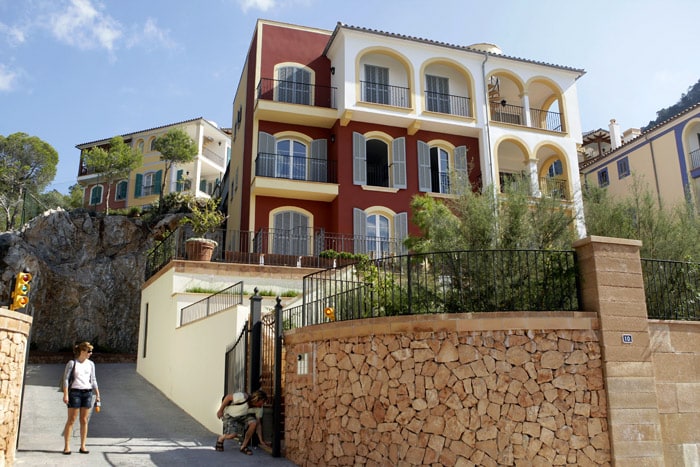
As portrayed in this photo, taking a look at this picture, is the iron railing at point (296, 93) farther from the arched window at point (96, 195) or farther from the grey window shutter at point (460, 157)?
the arched window at point (96, 195)

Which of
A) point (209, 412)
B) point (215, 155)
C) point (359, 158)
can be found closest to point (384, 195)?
point (359, 158)

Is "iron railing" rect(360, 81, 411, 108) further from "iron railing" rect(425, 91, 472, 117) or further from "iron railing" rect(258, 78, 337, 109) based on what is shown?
"iron railing" rect(258, 78, 337, 109)

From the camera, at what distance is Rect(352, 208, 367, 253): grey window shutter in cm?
2100

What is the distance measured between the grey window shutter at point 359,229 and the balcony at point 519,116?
781 cm

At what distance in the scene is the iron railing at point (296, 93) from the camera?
2270 cm

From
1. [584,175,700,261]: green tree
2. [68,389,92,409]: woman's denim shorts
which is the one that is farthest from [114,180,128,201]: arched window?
[584,175,700,261]: green tree

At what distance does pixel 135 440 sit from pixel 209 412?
5.72ft

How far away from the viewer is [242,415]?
33.6 ft

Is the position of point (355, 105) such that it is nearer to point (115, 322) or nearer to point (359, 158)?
point (359, 158)

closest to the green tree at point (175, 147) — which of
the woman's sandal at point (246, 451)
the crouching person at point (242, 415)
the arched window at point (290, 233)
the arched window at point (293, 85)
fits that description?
the arched window at point (293, 85)

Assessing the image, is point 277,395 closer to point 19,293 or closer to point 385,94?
point 19,293

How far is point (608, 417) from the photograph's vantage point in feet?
24.8

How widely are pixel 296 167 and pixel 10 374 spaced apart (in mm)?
15301

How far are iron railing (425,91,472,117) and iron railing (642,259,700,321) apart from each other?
15.3 m
